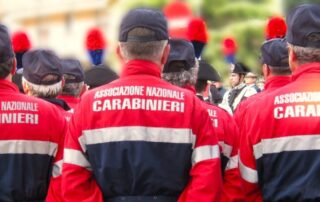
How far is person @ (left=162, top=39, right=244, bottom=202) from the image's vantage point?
6574 mm

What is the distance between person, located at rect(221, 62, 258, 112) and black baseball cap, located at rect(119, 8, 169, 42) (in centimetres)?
671

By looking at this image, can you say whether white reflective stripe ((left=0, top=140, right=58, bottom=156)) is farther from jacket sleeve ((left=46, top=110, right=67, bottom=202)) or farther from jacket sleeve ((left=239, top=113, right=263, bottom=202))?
jacket sleeve ((left=239, top=113, right=263, bottom=202))

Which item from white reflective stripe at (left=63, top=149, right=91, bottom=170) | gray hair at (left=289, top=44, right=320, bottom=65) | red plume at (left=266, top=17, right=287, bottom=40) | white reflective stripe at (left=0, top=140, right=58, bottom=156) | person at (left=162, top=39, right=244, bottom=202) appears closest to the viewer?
→ white reflective stripe at (left=63, top=149, right=91, bottom=170)

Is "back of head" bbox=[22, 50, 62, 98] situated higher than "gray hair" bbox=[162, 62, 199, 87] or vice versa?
"gray hair" bbox=[162, 62, 199, 87]

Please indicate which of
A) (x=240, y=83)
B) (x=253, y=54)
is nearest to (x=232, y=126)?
(x=240, y=83)

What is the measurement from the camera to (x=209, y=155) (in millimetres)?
5680

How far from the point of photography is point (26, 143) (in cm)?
639

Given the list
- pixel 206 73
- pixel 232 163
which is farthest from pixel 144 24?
pixel 206 73

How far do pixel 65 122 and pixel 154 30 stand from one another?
1183mm

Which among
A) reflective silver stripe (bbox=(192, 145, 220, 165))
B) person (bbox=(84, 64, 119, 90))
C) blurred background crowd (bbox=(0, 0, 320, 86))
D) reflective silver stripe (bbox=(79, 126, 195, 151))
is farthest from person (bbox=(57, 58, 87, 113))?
reflective silver stripe (bbox=(192, 145, 220, 165))

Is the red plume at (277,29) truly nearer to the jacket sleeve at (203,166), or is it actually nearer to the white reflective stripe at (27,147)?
the white reflective stripe at (27,147)

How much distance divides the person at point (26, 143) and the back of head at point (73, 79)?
219 cm

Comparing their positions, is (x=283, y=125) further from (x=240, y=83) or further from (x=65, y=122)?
(x=240, y=83)

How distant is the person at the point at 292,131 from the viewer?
5.70 metres
